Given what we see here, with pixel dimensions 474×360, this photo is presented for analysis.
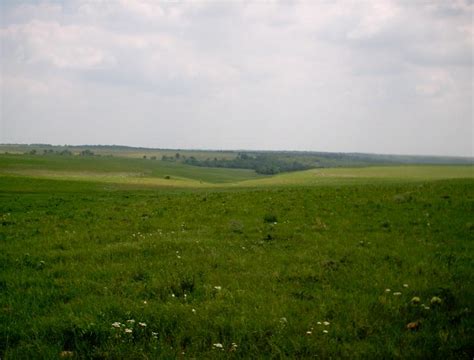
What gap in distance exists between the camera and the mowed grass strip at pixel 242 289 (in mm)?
6586

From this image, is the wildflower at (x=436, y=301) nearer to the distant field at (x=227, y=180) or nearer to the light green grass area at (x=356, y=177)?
the distant field at (x=227, y=180)

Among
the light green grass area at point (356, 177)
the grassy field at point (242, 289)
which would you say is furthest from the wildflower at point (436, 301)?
the light green grass area at point (356, 177)

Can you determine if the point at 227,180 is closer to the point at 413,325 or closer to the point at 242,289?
the point at 242,289

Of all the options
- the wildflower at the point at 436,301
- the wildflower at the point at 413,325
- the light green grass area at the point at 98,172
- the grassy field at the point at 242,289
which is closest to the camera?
the grassy field at the point at 242,289

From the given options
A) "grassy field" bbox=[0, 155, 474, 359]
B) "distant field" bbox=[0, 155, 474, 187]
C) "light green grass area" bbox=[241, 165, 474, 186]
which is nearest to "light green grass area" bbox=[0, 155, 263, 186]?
"distant field" bbox=[0, 155, 474, 187]

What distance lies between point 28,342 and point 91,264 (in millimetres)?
4411

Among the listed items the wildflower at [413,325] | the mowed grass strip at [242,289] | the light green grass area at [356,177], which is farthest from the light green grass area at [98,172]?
the wildflower at [413,325]

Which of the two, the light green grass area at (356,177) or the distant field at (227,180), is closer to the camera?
the light green grass area at (356,177)

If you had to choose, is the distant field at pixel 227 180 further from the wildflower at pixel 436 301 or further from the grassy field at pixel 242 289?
the wildflower at pixel 436 301

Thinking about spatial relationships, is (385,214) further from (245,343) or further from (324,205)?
(245,343)

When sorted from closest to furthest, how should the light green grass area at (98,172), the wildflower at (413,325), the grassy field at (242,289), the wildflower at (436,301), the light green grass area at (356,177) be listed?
the grassy field at (242,289) → the wildflower at (413,325) → the wildflower at (436,301) → the light green grass area at (356,177) → the light green grass area at (98,172)

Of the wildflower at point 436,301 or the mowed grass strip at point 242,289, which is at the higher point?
the wildflower at point 436,301

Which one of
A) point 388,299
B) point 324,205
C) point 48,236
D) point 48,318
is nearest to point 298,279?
point 388,299

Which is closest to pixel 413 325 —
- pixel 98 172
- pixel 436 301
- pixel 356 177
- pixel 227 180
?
pixel 436 301
